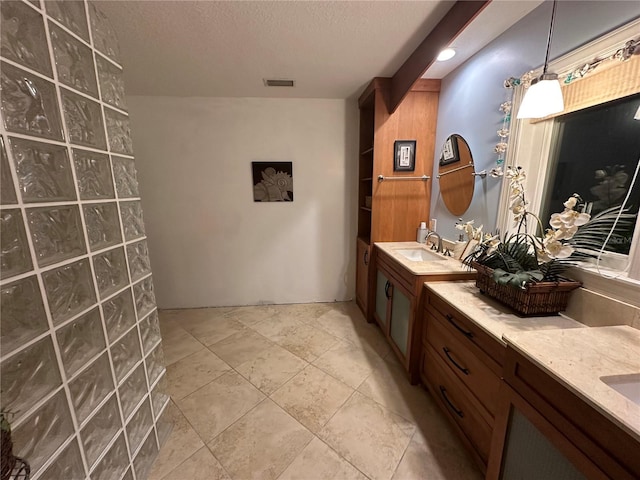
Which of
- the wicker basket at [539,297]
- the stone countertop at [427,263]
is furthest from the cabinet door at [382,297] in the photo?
the wicker basket at [539,297]

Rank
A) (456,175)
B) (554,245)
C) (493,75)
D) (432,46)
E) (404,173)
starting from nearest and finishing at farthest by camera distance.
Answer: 1. (554,245)
2. (432,46)
3. (493,75)
4. (456,175)
5. (404,173)

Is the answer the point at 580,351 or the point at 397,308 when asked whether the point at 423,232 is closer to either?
the point at 397,308

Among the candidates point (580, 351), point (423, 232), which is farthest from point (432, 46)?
point (580, 351)

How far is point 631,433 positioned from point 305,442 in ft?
4.42

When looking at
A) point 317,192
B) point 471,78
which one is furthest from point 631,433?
point 317,192

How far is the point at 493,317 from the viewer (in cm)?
113

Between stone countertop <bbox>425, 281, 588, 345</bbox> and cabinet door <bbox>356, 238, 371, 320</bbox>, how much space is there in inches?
44.5

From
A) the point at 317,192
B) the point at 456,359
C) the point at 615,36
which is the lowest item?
the point at 456,359

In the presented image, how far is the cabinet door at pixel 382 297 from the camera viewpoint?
211 cm

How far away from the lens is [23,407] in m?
A: 0.70

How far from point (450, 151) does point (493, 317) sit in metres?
1.48

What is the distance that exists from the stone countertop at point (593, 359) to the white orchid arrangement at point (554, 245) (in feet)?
0.88

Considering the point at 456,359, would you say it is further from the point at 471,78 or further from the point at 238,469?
the point at 471,78

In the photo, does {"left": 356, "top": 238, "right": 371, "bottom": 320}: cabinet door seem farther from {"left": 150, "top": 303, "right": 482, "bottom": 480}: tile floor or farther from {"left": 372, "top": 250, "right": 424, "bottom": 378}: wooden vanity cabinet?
{"left": 150, "top": 303, "right": 482, "bottom": 480}: tile floor
